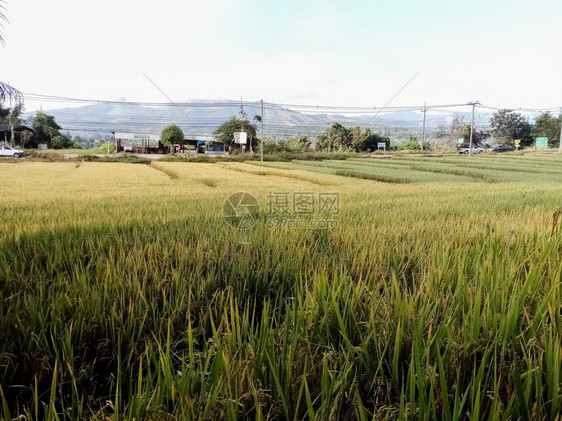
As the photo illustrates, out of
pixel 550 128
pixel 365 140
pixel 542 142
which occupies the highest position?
pixel 550 128

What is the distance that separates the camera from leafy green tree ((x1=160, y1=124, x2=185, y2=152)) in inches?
1497

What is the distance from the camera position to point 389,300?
4.55ft

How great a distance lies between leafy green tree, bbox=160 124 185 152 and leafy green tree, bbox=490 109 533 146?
143 feet

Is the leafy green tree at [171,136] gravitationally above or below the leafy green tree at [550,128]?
below

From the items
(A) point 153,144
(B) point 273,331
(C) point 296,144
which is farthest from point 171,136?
(B) point 273,331

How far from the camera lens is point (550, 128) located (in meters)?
42.1

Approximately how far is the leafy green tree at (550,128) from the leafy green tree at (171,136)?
4267 cm

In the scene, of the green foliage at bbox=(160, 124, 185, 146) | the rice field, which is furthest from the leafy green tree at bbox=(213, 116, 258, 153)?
the rice field

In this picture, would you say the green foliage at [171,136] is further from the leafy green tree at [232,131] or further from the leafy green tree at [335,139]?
the leafy green tree at [335,139]

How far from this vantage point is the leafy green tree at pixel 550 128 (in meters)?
41.7

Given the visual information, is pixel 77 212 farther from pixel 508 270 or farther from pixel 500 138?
pixel 500 138

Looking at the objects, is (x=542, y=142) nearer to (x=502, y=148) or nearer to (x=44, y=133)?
(x=502, y=148)

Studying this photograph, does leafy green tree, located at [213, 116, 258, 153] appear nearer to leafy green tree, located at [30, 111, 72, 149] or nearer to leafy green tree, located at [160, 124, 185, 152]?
leafy green tree, located at [160, 124, 185, 152]

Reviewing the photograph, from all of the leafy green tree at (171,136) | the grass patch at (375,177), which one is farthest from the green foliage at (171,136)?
the grass patch at (375,177)
